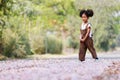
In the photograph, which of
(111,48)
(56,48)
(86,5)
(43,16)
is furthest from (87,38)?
(43,16)

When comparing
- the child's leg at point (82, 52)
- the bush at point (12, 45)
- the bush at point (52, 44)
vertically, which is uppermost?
the child's leg at point (82, 52)

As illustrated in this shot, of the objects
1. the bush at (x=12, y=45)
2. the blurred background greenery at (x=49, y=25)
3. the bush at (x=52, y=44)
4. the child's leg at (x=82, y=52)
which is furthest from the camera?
the bush at (x=52, y=44)

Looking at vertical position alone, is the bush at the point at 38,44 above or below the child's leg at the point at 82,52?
below

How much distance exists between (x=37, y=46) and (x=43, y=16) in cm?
1814

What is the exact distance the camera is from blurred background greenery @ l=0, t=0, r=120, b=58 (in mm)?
25719

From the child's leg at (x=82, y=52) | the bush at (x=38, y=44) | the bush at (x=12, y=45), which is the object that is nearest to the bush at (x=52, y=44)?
the bush at (x=38, y=44)

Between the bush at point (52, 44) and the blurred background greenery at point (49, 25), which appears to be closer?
the blurred background greenery at point (49, 25)

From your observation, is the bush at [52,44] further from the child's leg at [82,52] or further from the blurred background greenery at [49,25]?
the child's leg at [82,52]

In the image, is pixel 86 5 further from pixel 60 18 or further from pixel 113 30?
pixel 60 18

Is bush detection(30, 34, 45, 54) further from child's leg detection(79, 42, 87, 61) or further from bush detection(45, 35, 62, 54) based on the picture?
child's leg detection(79, 42, 87, 61)

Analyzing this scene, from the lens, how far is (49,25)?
5431 centimetres

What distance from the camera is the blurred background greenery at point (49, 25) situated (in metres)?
25.7

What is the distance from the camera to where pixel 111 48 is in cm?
4956

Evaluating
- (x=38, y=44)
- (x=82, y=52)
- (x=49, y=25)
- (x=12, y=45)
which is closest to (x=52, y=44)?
(x=38, y=44)
